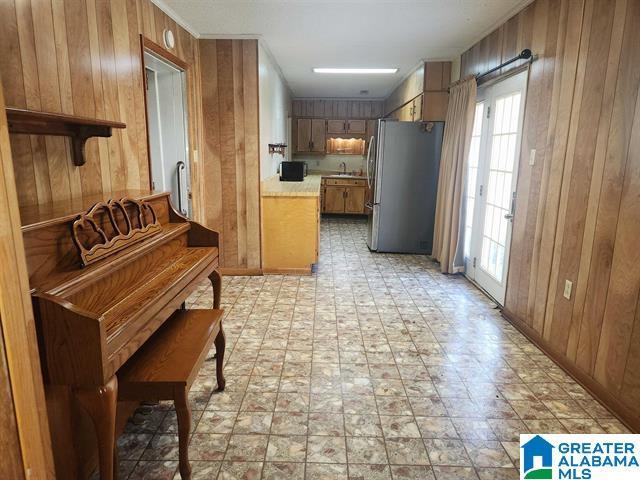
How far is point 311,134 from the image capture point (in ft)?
27.5

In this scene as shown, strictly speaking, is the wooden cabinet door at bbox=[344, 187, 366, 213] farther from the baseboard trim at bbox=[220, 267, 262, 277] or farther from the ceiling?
the baseboard trim at bbox=[220, 267, 262, 277]

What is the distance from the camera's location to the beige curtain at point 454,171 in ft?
13.1

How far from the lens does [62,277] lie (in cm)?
126

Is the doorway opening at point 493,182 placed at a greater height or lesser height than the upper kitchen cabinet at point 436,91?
lesser

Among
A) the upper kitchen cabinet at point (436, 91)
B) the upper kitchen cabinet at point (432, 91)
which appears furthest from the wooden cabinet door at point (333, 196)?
the upper kitchen cabinet at point (436, 91)

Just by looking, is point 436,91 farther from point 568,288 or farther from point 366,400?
point 366,400

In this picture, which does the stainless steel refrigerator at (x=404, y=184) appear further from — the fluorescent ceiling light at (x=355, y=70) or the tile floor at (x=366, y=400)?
the tile floor at (x=366, y=400)

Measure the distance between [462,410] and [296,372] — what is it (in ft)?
3.17

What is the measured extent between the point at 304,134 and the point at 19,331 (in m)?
7.76

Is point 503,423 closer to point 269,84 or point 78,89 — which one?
point 78,89

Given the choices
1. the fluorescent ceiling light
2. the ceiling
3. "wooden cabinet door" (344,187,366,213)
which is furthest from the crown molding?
"wooden cabinet door" (344,187,366,213)

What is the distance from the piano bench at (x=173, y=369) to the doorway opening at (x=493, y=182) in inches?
104

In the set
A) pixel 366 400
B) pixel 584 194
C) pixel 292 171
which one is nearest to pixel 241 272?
pixel 292 171

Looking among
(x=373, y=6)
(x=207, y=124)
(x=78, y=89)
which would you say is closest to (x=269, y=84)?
(x=207, y=124)
